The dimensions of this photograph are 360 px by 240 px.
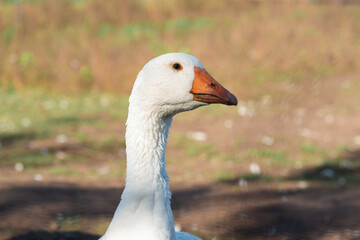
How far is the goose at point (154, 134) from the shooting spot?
109 inches

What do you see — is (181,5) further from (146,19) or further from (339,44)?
(339,44)

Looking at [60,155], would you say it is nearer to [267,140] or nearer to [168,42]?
[267,140]

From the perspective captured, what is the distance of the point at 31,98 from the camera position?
12.3 m

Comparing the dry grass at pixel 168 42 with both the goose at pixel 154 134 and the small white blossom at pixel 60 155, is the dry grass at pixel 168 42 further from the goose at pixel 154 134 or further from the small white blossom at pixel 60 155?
the goose at pixel 154 134

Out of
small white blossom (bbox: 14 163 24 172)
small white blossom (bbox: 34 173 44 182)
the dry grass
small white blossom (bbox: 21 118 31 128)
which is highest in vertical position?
the dry grass

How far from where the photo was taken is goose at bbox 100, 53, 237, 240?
9.12ft

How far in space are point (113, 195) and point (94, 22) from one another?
1191cm

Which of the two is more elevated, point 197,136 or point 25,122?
point 25,122

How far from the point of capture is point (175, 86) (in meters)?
2.87

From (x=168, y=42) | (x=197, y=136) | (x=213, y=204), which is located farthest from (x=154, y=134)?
(x=168, y=42)

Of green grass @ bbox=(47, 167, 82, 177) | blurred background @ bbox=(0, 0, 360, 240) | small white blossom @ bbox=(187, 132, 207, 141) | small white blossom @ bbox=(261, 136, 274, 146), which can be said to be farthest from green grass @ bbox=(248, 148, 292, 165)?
green grass @ bbox=(47, 167, 82, 177)

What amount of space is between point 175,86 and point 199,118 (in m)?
8.29

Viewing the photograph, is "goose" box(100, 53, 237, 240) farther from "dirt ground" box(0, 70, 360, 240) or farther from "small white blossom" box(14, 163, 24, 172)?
"small white blossom" box(14, 163, 24, 172)

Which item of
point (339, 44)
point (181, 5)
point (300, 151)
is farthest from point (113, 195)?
point (181, 5)
